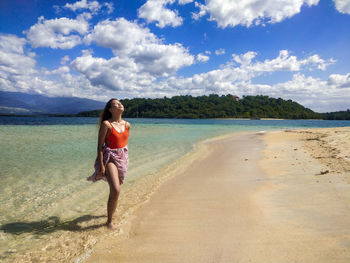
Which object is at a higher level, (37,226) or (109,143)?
(109,143)

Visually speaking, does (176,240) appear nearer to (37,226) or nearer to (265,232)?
(265,232)

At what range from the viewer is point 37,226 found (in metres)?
4.22

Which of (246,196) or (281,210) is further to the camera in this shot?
(246,196)

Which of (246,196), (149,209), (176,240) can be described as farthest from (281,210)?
(149,209)

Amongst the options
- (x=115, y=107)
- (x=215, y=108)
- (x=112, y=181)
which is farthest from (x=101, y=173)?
(x=215, y=108)

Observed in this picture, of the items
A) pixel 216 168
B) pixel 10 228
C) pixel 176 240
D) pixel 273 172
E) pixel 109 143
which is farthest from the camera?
pixel 216 168

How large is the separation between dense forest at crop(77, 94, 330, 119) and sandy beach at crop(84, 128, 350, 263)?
15502 cm

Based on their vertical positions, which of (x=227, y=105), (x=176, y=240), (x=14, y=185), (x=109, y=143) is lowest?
(x=14, y=185)

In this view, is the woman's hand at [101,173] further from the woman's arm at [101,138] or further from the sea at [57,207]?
A: the sea at [57,207]

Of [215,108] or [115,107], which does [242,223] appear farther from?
[215,108]

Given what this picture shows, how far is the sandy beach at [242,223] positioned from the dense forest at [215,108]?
155018mm

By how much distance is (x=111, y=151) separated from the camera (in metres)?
3.77

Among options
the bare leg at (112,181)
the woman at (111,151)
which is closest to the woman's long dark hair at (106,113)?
the woman at (111,151)

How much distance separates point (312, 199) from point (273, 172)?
2775 mm
